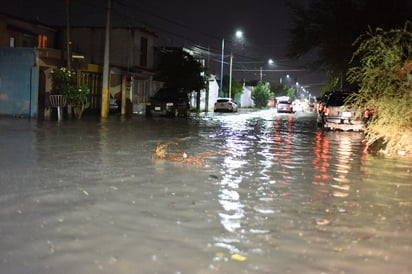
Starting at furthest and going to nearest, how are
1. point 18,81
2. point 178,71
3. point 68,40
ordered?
1. point 178,71
2. point 68,40
3. point 18,81

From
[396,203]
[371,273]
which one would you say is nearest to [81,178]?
[396,203]

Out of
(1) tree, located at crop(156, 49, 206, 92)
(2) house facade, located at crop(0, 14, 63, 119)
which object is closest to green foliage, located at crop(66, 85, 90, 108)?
(2) house facade, located at crop(0, 14, 63, 119)

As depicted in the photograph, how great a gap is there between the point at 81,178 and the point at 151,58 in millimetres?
40215

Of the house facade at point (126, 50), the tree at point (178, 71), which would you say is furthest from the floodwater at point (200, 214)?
the tree at point (178, 71)

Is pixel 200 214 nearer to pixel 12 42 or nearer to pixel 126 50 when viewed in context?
pixel 12 42

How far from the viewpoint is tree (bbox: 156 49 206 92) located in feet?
161

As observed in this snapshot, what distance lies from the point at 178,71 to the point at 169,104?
1042 cm

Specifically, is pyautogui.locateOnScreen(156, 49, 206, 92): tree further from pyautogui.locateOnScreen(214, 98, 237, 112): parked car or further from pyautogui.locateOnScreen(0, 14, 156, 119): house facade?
pyautogui.locateOnScreen(214, 98, 237, 112): parked car

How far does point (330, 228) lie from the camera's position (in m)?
6.88

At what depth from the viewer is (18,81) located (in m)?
29.0

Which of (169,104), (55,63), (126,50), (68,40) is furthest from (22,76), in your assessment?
(126,50)

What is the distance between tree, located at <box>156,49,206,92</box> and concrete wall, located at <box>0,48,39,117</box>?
20965 millimetres

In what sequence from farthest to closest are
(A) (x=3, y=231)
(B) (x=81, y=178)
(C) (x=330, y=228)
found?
(B) (x=81, y=178)
(C) (x=330, y=228)
(A) (x=3, y=231)

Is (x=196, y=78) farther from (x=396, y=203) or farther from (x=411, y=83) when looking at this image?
(x=396, y=203)
